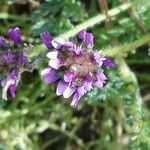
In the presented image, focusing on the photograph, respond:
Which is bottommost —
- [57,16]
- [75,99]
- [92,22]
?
[75,99]

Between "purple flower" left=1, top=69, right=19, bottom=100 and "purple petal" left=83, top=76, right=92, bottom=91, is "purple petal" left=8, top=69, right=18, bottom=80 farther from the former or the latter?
"purple petal" left=83, top=76, right=92, bottom=91

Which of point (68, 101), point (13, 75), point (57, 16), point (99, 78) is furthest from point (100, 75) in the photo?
point (68, 101)

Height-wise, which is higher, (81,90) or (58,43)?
(58,43)

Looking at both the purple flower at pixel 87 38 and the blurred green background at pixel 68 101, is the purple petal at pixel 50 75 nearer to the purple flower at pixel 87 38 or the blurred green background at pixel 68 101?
the purple flower at pixel 87 38

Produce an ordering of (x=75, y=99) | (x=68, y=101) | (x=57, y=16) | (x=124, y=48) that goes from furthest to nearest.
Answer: (x=68, y=101), (x=57, y=16), (x=124, y=48), (x=75, y=99)

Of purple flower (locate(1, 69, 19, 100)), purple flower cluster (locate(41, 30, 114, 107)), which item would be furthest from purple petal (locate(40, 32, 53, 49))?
purple flower (locate(1, 69, 19, 100))

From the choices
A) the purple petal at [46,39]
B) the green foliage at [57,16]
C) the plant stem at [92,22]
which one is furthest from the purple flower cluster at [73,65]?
the green foliage at [57,16]

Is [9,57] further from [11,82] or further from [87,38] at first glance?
[87,38]
